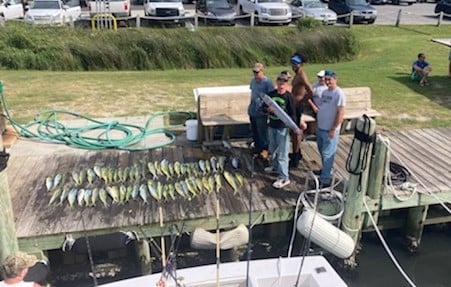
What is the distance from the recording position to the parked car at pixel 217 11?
2230 centimetres

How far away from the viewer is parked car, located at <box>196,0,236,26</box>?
2230cm

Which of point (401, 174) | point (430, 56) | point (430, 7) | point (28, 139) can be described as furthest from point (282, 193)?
point (430, 7)

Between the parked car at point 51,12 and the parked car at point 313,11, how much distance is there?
10373 mm

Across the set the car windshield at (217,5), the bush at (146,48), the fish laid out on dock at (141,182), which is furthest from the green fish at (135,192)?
the car windshield at (217,5)

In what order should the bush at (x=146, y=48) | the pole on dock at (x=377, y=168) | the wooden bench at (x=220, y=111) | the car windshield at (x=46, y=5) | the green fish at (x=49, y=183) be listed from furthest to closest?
the car windshield at (x=46, y=5) < the bush at (x=146, y=48) < the wooden bench at (x=220, y=111) < the green fish at (x=49, y=183) < the pole on dock at (x=377, y=168)

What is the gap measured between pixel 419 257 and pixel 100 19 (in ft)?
55.9

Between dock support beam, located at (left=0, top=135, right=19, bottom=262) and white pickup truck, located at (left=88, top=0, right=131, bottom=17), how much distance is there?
57.7ft

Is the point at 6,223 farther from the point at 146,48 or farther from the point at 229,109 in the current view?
the point at 146,48

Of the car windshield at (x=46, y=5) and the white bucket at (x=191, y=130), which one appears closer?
the white bucket at (x=191, y=130)

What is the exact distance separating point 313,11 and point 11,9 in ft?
46.9

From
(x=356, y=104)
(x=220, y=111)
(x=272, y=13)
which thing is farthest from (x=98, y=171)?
(x=272, y=13)

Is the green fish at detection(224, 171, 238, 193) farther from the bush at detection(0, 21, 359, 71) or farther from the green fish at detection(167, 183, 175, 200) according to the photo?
the bush at detection(0, 21, 359, 71)

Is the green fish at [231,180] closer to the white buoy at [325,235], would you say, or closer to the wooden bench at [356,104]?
the white buoy at [325,235]

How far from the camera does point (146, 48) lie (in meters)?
15.7
